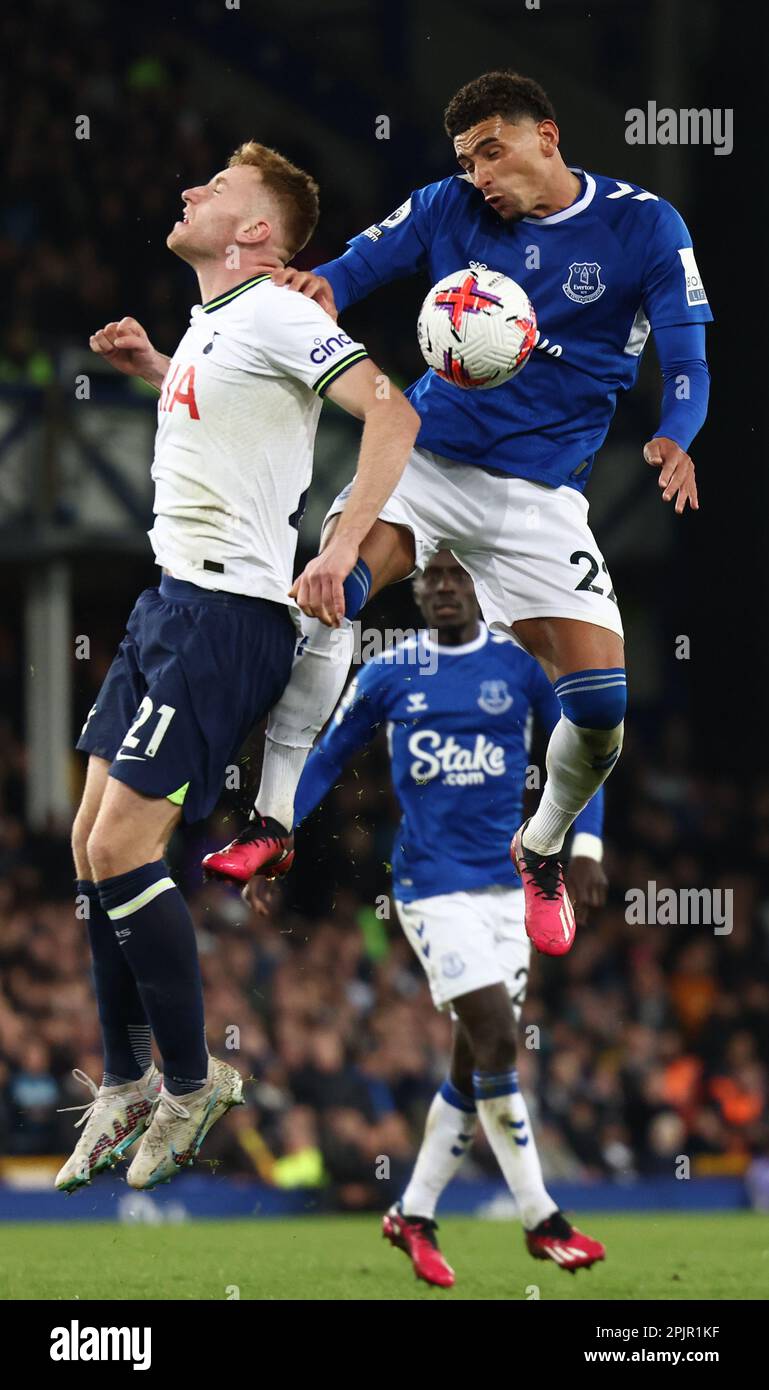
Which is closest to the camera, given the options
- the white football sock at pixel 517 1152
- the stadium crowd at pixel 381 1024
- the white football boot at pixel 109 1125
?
the white football boot at pixel 109 1125

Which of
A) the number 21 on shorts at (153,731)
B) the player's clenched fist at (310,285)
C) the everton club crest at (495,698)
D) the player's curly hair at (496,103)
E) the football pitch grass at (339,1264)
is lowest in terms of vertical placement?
the football pitch grass at (339,1264)

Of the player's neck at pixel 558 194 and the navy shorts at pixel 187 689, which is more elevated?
the player's neck at pixel 558 194

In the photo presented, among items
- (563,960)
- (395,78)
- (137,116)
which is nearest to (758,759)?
(563,960)

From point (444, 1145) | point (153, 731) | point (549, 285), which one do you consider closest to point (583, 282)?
point (549, 285)

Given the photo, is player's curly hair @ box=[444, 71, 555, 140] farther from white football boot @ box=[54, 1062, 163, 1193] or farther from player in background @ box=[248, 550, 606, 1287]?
white football boot @ box=[54, 1062, 163, 1193]

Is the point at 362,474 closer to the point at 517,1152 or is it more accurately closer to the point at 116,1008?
the point at 116,1008

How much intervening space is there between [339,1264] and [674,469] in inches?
204

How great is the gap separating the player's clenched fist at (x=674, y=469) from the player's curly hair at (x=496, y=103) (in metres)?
1.36

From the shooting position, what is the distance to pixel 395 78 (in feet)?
68.2

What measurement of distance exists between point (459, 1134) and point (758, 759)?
41.5 ft

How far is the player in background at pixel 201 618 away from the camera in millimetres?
6512
